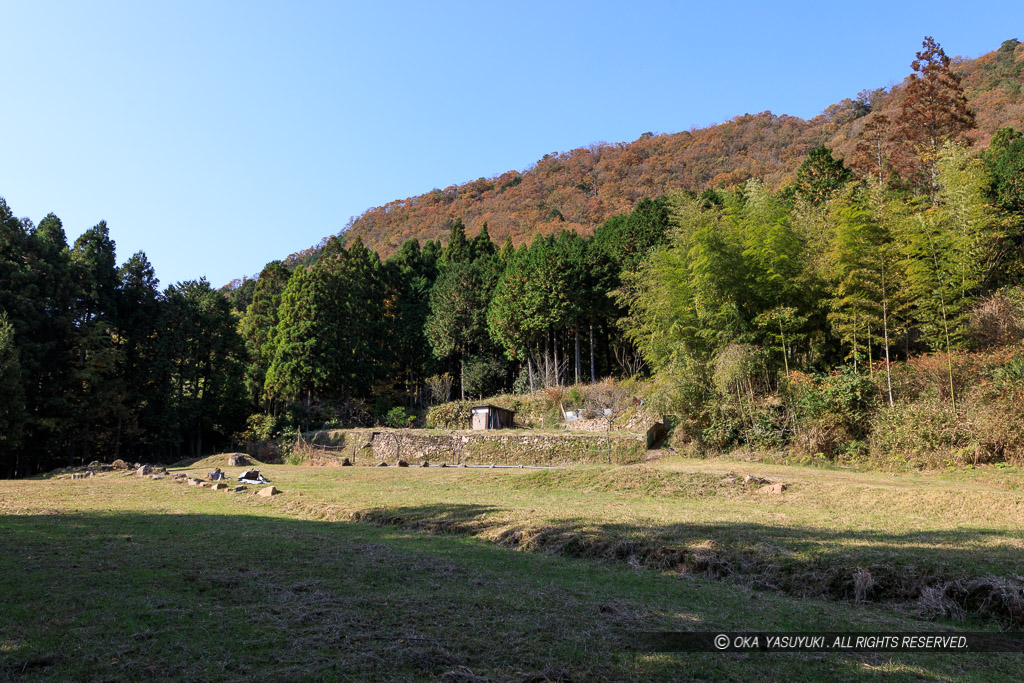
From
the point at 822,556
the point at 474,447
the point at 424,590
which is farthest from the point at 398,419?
the point at 822,556

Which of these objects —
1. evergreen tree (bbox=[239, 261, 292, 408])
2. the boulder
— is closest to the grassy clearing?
the boulder

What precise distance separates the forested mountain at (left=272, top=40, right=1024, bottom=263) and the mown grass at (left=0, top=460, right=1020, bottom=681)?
41572 mm

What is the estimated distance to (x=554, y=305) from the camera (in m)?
29.4

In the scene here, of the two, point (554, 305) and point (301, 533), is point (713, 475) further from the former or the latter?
point (554, 305)

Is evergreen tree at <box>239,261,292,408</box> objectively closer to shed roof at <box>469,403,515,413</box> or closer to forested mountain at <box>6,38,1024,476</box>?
forested mountain at <box>6,38,1024,476</box>

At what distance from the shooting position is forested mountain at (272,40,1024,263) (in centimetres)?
5492

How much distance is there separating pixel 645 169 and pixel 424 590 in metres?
73.1

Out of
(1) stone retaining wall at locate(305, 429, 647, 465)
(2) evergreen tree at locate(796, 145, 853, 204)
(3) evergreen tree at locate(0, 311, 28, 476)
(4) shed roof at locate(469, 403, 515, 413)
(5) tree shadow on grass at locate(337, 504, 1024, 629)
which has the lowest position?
(1) stone retaining wall at locate(305, 429, 647, 465)

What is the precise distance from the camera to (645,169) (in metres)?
71.9

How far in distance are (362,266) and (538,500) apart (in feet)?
94.6

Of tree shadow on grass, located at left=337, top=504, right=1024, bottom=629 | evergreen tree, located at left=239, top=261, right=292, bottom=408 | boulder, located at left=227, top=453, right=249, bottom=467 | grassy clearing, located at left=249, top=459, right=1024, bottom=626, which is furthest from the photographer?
evergreen tree, located at left=239, top=261, right=292, bottom=408

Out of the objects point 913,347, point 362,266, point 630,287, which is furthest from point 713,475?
point 362,266

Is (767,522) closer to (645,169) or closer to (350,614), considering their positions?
(350,614)

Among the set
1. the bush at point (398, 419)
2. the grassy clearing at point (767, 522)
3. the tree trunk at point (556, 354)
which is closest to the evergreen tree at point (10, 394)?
the bush at point (398, 419)
